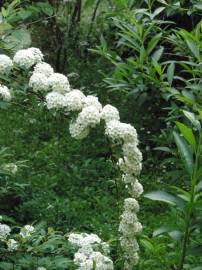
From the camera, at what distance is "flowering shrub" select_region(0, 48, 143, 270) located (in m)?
2.59

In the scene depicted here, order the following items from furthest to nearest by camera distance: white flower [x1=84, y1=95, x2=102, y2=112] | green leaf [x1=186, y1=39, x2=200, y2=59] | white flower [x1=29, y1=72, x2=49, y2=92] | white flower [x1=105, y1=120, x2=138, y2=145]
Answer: green leaf [x1=186, y1=39, x2=200, y2=59] → white flower [x1=29, y1=72, x2=49, y2=92] → white flower [x1=84, y1=95, x2=102, y2=112] → white flower [x1=105, y1=120, x2=138, y2=145]

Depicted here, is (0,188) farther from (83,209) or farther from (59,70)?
(59,70)

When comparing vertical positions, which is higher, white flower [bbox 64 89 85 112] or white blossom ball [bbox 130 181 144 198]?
white flower [bbox 64 89 85 112]

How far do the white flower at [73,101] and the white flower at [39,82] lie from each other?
0.46 ft

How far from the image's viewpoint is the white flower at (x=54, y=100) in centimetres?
270

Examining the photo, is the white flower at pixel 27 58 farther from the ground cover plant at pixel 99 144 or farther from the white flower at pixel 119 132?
the white flower at pixel 119 132

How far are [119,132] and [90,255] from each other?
533 mm

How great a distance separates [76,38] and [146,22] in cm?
388

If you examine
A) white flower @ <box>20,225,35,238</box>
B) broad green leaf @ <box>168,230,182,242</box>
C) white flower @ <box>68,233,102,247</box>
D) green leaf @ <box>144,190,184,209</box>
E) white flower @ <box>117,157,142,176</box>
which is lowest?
white flower @ <box>68,233,102,247</box>

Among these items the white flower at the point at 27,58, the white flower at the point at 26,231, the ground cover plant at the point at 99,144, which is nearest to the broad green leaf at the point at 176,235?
the ground cover plant at the point at 99,144

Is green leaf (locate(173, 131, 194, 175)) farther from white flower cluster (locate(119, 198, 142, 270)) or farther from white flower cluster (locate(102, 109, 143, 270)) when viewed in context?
white flower cluster (locate(119, 198, 142, 270))

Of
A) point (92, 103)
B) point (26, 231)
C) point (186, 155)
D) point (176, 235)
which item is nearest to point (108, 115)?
point (92, 103)

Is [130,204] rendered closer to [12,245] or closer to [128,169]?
[128,169]

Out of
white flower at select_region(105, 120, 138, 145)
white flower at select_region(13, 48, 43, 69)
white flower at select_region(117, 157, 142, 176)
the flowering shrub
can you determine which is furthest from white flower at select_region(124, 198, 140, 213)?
white flower at select_region(13, 48, 43, 69)
